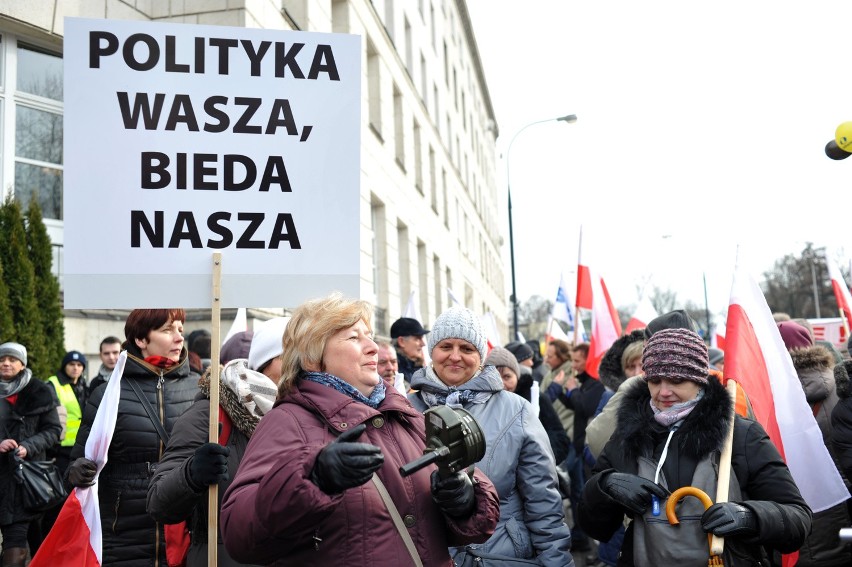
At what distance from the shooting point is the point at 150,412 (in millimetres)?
3820

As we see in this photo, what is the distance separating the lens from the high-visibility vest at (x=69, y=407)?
285 inches

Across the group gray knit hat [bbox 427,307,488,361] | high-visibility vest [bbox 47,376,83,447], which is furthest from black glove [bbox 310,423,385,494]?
high-visibility vest [bbox 47,376,83,447]

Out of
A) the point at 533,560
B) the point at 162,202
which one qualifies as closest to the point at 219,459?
the point at 162,202

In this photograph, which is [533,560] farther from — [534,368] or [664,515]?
[534,368]

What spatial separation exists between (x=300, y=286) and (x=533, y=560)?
1539 mm

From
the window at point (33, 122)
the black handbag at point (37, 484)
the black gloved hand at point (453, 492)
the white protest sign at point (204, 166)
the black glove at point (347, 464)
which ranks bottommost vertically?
the black handbag at point (37, 484)

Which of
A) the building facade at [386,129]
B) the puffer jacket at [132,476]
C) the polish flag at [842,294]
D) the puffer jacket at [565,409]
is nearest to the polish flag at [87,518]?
the puffer jacket at [132,476]

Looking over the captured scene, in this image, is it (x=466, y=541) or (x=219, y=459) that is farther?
(x=219, y=459)

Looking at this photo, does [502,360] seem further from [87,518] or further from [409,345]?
→ [87,518]

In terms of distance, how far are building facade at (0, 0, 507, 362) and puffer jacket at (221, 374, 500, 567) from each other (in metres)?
1.34

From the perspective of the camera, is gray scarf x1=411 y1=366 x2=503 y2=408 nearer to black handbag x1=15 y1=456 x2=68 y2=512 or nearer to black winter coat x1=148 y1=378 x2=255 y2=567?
black winter coat x1=148 y1=378 x2=255 y2=567

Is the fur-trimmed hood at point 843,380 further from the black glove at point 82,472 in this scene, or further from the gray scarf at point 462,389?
the black glove at point 82,472

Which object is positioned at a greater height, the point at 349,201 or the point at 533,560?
the point at 349,201

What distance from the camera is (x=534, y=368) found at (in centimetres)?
1116
